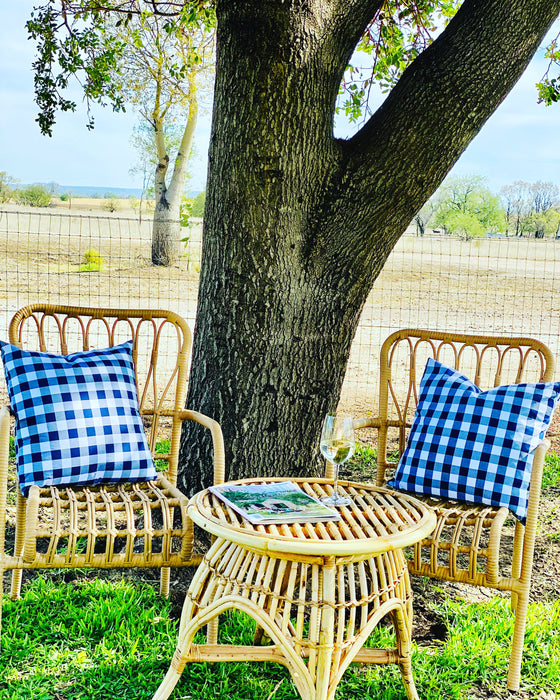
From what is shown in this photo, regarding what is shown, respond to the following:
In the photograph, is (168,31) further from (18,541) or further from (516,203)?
(516,203)

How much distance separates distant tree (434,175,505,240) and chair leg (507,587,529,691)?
29011 mm

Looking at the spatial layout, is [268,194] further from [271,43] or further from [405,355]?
[405,355]

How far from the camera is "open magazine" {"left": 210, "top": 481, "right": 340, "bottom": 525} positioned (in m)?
1.84

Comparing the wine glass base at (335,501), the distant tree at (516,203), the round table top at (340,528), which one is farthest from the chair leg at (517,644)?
the distant tree at (516,203)

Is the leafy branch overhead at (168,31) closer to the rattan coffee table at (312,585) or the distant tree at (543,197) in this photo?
the rattan coffee table at (312,585)

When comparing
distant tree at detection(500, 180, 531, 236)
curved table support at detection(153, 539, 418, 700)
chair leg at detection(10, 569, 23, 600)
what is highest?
distant tree at detection(500, 180, 531, 236)

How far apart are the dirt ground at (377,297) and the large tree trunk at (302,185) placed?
2.66ft

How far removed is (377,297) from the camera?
43.8 feet

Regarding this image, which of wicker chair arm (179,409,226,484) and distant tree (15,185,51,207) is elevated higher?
distant tree (15,185,51,207)

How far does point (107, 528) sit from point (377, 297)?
11568 mm

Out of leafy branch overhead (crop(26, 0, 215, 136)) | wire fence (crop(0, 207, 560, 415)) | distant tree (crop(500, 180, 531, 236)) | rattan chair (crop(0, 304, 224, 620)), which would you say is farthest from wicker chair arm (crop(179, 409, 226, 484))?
distant tree (crop(500, 180, 531, 236))

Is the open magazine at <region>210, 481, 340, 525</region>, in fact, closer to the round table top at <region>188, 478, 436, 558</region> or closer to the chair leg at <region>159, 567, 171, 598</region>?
the round table top at <region>188, 478, 436, 558</region>

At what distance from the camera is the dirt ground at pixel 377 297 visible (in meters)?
3.25

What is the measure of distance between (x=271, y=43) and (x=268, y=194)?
0.54 m
